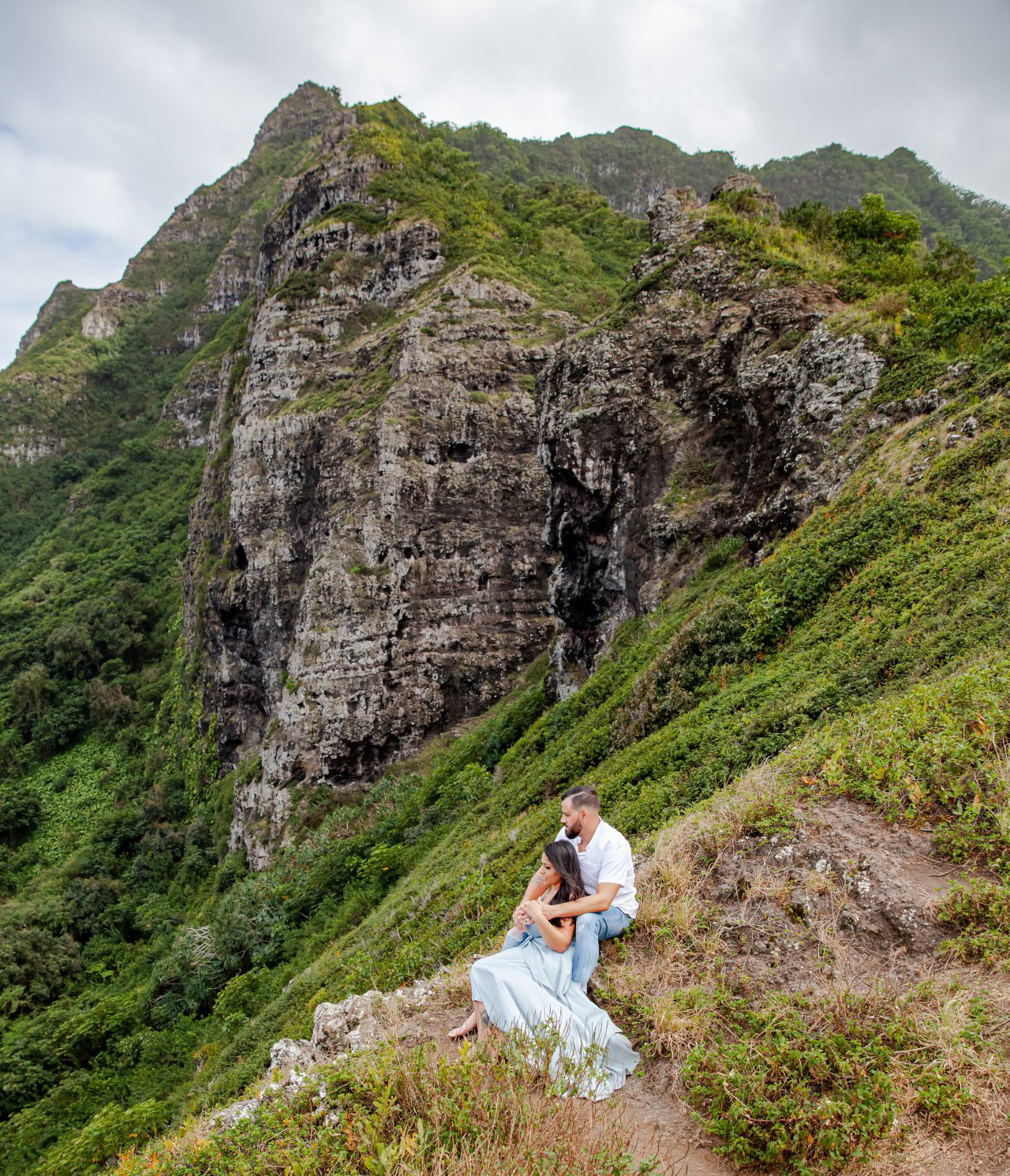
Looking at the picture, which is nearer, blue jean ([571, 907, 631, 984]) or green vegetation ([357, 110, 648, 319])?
blue jean ([571, 907, 631, 984])

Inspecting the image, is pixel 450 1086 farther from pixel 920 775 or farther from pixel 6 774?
pixel 6 774

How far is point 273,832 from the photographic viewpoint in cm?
2555

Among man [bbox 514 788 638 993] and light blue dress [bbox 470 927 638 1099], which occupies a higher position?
man [bbox 514 788 638 993]

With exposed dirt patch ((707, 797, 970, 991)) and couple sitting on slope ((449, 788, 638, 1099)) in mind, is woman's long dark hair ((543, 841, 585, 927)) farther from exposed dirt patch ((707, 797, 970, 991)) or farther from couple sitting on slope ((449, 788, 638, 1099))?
exposed dirt patch ((707, 797, 970, 991))

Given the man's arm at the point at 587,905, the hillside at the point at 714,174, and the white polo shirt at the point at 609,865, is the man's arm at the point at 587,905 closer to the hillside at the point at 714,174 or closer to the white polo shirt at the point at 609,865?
the white polo shirt at the point at 609,865

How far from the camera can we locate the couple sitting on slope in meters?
3.51

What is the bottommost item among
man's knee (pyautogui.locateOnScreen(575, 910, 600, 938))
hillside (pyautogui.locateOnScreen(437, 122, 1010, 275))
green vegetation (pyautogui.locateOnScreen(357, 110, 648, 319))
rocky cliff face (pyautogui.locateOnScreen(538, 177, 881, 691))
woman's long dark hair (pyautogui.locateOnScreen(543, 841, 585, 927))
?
man's knee (pyautogui.locateOnScreen(575, 910, 600, 938))

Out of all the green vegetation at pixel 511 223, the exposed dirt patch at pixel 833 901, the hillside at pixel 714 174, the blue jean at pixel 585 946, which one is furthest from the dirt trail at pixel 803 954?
the hillside at pixel 714 174

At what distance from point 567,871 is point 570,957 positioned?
1.70ft

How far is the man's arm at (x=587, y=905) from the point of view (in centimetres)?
416

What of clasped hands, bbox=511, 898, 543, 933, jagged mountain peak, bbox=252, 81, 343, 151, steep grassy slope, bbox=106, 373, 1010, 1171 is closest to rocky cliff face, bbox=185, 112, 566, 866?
steep grassy slope, bbox=106, 373, 1010, 1171

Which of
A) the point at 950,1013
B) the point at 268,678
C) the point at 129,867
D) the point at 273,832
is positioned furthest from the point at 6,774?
the point at 950,1013

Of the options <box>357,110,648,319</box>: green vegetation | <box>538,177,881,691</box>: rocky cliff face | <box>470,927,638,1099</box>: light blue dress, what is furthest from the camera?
<box>357,110,648,319</box>: green vegetation

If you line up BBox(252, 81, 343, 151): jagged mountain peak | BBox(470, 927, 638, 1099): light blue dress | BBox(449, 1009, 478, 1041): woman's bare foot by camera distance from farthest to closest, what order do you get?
BBox(252, 81, 343, 151): jagged mountain peak
BBox(449, 1009, 478, 1041): woman's bare foot
BBox(470, 927, 638, 1099): light blue dress
